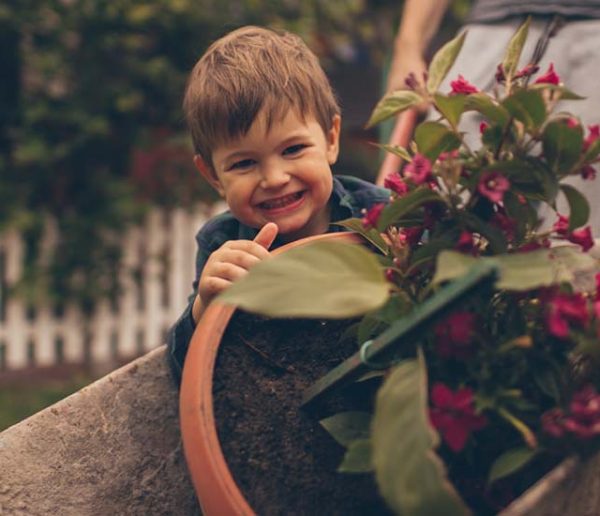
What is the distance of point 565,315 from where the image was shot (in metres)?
1.07

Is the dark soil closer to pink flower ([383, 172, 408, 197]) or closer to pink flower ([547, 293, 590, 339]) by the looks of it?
pink flower ([383, 172, 408, 197])

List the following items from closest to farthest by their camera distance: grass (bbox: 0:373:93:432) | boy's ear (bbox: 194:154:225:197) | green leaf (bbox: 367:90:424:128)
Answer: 1. green leaf (bbox: 367:90:424:128)
2. boy's ear (bbox: 194:154:225:197)
3. grass (bbox: 0:373:93:432)

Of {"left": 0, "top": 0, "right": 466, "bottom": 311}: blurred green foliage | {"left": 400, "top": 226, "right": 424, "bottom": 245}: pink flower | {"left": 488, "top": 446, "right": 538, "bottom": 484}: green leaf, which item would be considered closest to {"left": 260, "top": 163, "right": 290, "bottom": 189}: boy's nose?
{"left": 400, "top": 226, "right": 424, "bottom": 245}: pink flower

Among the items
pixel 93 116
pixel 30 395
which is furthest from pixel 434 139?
pixel 93 116

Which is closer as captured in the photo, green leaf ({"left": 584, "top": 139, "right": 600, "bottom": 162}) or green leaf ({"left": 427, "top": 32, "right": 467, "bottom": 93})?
green leaf ({"left": 584, "top": 139, "right": 600, "bottom": 162})

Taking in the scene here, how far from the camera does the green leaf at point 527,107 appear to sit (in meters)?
1.12

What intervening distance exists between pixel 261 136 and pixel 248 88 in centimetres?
10

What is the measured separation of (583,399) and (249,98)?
90 centimetres

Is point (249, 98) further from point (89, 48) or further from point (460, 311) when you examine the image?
point (89, 48)

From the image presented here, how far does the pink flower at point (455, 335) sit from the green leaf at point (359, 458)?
152 millimetres

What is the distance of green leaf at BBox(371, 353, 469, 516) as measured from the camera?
0.89 meters

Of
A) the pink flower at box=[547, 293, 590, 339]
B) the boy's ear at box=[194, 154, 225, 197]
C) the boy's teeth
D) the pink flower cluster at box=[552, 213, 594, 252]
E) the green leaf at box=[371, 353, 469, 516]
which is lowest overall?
the boy's ear at box=[194, 154, 225, 197]

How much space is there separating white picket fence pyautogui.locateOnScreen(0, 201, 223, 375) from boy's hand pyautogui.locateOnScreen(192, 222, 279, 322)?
3881 mm

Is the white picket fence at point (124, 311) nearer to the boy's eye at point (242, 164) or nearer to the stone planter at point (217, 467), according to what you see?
the boy's eye at point (242, 164)
